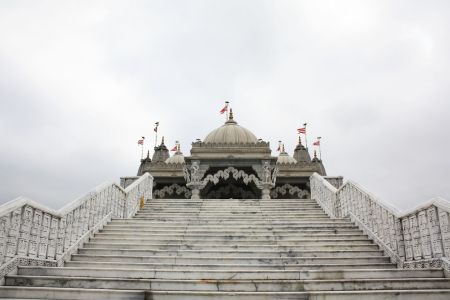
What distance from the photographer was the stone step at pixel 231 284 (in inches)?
217

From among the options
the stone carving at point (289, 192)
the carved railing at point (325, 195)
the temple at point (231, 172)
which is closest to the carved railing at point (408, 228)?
the carved railing at point (325, 195)

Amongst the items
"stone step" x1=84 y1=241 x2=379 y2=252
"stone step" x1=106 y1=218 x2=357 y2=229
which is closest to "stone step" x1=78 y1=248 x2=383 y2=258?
"stone step" x1=84 y1=241 x2=379 y2=252

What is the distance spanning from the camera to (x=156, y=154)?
1411 inches

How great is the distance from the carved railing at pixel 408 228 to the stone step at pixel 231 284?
0.82 metres

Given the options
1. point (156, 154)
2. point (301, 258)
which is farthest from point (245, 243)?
point (156, 154)

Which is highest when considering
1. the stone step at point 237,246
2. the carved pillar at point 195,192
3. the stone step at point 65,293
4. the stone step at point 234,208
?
the carved pillar at point 195,192

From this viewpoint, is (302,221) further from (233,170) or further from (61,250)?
(233,170)

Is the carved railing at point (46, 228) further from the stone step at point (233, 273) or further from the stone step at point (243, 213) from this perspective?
the stone step at point (243, 213)

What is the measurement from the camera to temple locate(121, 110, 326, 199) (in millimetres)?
20000

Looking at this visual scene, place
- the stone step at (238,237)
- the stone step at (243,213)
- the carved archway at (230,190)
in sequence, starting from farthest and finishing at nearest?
the carved archway at (230,190)
the stone step at (243,213)
the stone step at (238,237)

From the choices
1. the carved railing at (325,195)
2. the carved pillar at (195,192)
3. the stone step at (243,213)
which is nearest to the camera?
the stone step at (243,213)

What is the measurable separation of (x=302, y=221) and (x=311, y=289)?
4851mm

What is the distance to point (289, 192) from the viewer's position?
23.3 metres

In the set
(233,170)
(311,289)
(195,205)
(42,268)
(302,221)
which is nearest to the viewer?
(311,289)
